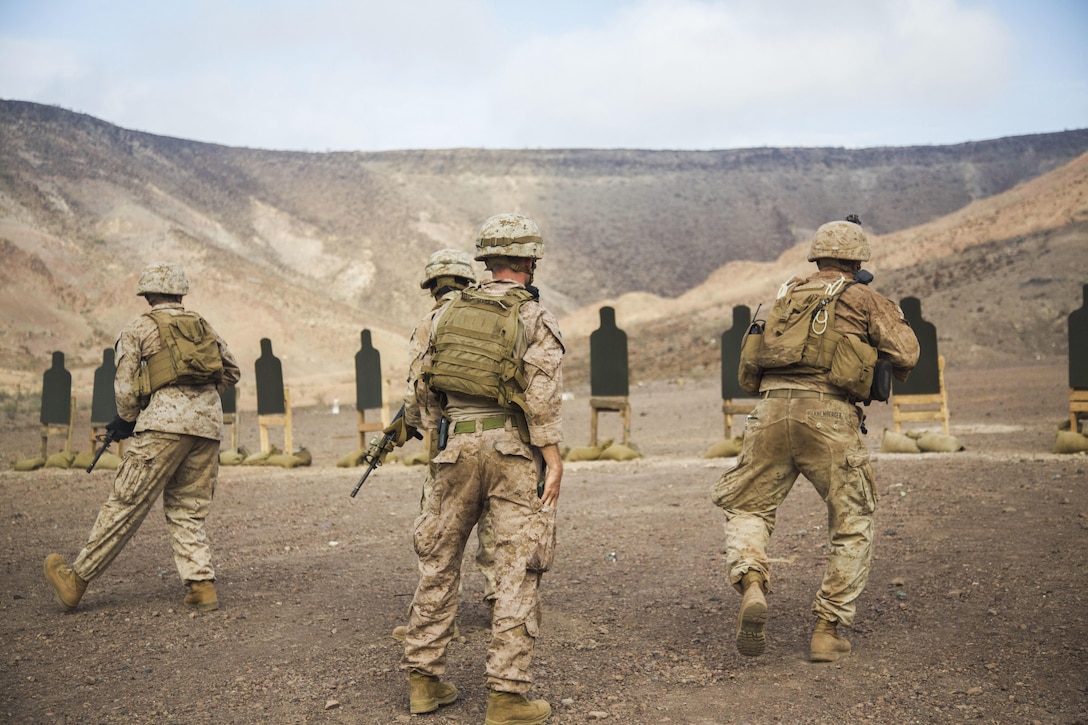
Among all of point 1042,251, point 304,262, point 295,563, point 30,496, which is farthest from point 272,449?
point 304,262

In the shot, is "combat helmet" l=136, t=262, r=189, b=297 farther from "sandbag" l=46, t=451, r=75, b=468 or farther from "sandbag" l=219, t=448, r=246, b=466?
"sandbag" l=46, t=451, r=75, b=468

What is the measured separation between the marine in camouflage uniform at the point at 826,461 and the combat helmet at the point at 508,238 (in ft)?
5.07

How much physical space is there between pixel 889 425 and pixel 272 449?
10631 millimetres

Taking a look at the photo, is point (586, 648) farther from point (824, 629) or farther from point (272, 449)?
point (272, 449)

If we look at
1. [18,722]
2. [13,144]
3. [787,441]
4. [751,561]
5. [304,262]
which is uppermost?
[13,144]

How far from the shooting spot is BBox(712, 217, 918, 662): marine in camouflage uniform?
18.2ft

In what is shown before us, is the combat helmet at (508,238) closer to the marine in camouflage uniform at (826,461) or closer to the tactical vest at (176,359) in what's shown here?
the marine in camouflage uniform at (826,461)

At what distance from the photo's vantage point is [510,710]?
15.2 ft

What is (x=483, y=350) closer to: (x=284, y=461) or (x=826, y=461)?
(x=826, y=461)

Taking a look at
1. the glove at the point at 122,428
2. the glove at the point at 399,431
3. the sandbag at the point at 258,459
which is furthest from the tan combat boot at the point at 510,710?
the sandbag at the point at 258,459

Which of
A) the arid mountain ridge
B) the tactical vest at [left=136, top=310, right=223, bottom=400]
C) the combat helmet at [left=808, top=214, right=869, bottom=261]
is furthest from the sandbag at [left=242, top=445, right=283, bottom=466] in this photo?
the arid mountain ridge

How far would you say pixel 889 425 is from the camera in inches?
766

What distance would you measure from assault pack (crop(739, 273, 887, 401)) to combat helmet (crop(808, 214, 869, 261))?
13 cm

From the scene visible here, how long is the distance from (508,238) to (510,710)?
6.72 feet
